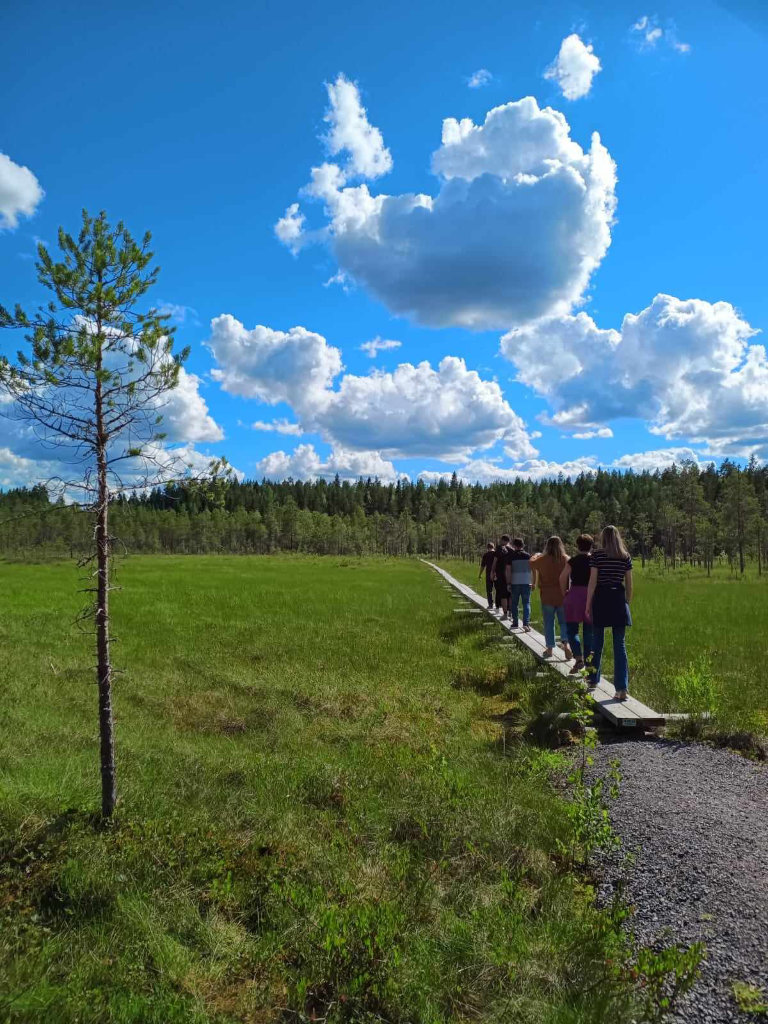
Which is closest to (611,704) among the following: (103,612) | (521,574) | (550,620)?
(550,620)

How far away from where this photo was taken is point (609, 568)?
25.9 ft

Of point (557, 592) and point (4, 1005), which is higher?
point (557, 592)

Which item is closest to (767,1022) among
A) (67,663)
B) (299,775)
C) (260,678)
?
(299,775)

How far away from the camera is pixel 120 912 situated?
394 centimetres

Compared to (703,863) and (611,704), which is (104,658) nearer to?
(703,863)

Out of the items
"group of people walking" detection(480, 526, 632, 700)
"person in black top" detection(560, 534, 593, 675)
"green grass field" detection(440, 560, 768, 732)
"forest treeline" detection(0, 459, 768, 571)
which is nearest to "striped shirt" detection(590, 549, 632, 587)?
"group of people walking" detection(480, 526, 632, 700)

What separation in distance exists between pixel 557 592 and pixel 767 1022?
8.13m

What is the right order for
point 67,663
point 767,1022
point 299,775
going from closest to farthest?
point 767,1022, point 299,775, point 67,663

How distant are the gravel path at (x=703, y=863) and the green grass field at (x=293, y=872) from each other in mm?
371

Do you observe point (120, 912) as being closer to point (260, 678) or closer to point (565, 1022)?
point (565, 1022)

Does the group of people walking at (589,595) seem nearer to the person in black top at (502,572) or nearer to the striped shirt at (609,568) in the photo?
the striped shirt at (609,568)

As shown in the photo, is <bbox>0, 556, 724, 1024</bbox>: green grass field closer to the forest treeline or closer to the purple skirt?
the purple skirt

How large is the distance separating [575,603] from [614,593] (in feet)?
5.85

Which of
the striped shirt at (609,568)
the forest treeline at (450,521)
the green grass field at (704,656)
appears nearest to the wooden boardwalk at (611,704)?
the green grass field at (704,656)
